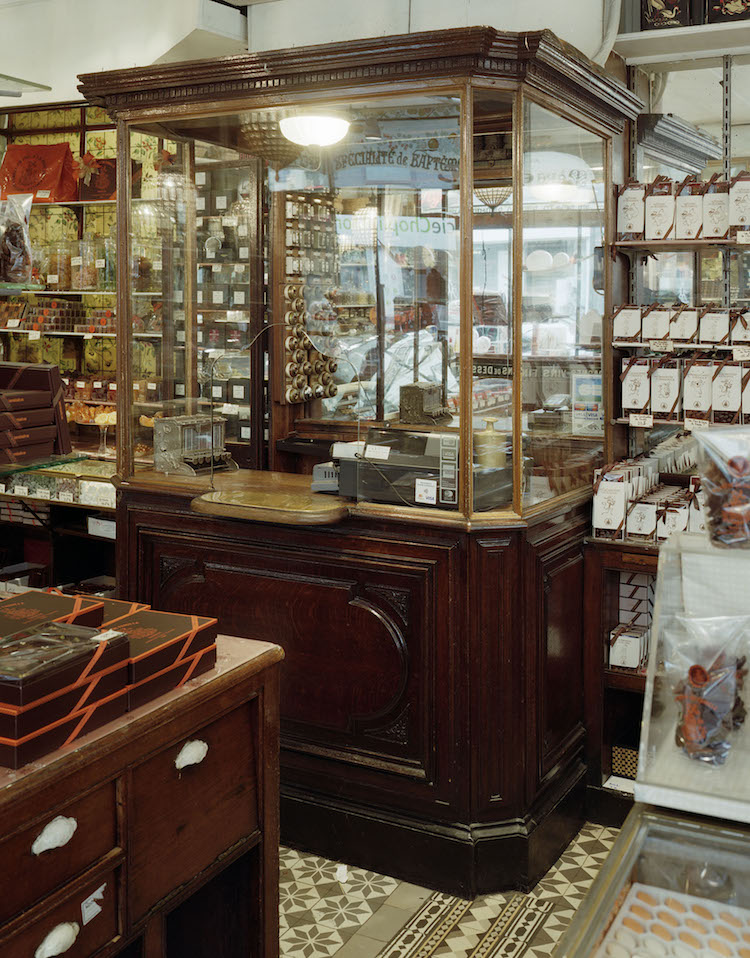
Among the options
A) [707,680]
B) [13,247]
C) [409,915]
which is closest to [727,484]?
[707,680]

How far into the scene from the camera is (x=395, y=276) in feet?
13.7

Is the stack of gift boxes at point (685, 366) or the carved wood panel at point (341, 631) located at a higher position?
the stack of gift boxes at point (685, 366)

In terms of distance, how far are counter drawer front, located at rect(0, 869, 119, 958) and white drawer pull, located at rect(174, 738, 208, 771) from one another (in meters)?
0.22

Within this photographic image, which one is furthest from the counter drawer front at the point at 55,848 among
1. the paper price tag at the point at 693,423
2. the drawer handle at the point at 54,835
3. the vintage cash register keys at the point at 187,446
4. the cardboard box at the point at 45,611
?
the paper price tag at the point at 693,423

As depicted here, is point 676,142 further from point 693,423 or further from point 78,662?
point 78,662

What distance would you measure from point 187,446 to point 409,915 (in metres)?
1.83

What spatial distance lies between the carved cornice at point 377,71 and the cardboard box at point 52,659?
195 cm

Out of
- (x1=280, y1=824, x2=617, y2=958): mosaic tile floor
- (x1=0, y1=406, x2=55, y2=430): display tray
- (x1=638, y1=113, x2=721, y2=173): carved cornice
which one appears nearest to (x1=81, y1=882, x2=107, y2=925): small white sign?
(x1=0, y1=406, x2=55, y2=430): display tray

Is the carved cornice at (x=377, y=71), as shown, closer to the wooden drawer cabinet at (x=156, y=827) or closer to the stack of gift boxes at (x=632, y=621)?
the stack of gift boxes at (x=632, y=621)

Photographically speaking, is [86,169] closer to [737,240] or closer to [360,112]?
[360,112]

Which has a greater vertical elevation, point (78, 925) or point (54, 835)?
point (54, 835)

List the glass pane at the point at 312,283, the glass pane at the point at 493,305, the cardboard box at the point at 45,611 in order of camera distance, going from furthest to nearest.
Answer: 1. the glass pane at the point at 312,283
2. the glass pane at the point at 493,305
3. the cardboard box at the point at 45,611

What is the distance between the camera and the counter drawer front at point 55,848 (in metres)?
1.52

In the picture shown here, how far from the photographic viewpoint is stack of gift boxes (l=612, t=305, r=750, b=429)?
3.54 meters
